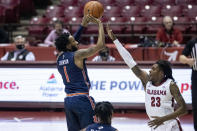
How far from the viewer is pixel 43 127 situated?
8.75 m

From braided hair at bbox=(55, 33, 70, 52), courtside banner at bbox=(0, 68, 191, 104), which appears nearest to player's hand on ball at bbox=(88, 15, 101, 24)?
braided hair at bbox=(55, 33, 70, 52)

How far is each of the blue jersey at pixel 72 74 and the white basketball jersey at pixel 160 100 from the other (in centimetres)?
98

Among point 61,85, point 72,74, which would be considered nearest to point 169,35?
point 61,85

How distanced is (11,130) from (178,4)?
7318mm

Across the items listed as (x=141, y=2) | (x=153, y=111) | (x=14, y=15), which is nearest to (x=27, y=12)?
(x=14, y=15)

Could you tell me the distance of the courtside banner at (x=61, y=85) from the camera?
32.1 ft

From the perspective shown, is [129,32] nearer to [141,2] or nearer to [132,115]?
[141,2]

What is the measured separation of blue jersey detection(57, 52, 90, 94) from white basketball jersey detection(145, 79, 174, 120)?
98 cm

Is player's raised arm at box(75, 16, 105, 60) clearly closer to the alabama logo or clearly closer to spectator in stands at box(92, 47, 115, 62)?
the alabama logo

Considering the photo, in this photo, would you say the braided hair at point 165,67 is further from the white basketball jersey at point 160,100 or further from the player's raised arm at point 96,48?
the player's raised arm at point 96,48

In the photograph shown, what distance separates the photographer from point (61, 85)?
10.0 m

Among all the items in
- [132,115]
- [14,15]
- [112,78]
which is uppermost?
[14,15]

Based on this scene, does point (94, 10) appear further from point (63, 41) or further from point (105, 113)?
point (105, 113)

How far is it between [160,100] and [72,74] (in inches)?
47.3
